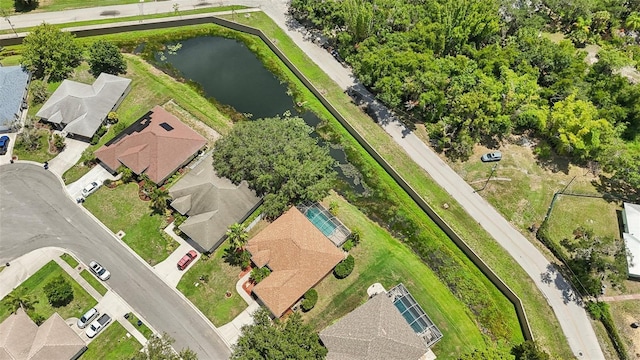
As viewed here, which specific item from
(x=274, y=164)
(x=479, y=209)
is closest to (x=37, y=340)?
(x=274, y=164)

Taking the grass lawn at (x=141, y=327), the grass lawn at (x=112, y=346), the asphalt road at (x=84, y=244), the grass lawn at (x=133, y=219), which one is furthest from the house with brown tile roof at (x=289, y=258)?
the grass lawn at (x=112, y=346)

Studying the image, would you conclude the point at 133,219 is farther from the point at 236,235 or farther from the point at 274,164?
the point at 274,164

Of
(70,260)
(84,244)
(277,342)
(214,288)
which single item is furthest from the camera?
(84,244)

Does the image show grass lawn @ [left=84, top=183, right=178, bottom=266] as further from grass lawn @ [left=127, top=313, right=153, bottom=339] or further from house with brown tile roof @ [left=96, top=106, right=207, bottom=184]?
grass lawn @ [left=127, top=313, right=153, bottom=339]

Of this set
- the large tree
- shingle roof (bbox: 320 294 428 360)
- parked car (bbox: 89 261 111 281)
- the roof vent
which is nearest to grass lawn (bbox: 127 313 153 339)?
parked car (bbox: 89 261 111 281)

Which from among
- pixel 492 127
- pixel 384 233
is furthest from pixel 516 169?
pixel 384 233

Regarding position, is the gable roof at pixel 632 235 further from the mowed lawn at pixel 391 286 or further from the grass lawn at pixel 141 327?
the grass lawn at pixel 141 327
